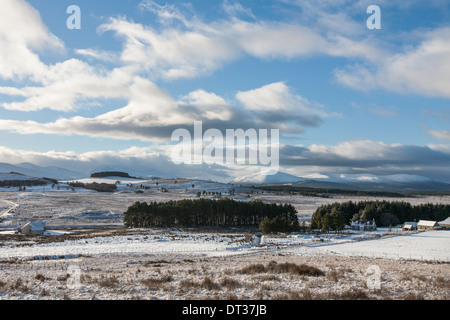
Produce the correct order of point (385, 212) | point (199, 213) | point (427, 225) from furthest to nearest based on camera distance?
point (385, 212) → point (199, 213) → point (427, 225)

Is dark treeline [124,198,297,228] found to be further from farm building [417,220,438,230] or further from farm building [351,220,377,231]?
farm building [417,220,438,230]

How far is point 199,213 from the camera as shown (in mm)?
84750

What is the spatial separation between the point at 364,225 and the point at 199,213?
3989 cm

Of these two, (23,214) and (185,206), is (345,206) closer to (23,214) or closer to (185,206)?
(185,206)

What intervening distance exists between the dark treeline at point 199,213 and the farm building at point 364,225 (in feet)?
50.5

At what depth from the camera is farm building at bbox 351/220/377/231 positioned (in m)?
84.2

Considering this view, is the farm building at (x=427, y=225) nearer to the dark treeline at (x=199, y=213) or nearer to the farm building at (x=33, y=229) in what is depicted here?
the dark treeline at (x=199, y=213)

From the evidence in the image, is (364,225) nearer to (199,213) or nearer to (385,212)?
(385,212)

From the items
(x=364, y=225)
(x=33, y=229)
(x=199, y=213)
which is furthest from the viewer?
(x=364, y=225)

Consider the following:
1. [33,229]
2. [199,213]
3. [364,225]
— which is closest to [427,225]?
[364,225]

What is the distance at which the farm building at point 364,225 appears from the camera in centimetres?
8419
